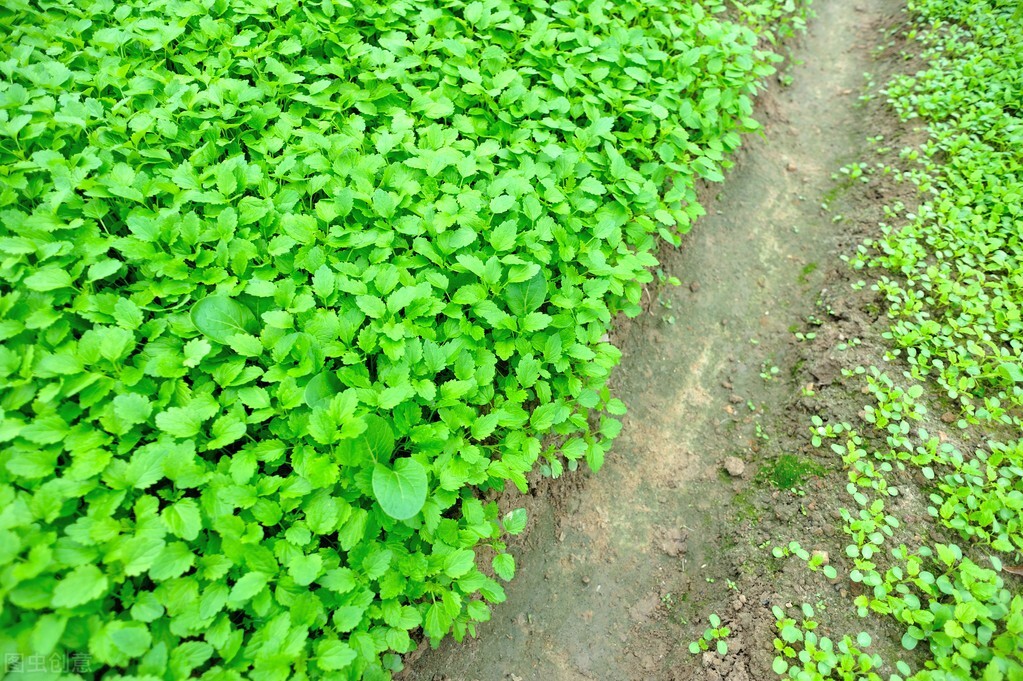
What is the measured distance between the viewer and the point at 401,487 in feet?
8.73

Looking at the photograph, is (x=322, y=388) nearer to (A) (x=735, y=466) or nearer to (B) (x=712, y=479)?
(B) (x=712, y=479)

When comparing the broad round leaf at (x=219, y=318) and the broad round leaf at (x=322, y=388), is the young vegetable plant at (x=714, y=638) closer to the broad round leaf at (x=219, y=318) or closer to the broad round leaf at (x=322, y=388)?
the broad round leaf at (x=322, y=388)

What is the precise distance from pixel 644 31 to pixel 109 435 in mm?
5685

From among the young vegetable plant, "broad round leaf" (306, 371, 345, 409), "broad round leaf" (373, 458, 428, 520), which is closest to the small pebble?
the young vegetable plant

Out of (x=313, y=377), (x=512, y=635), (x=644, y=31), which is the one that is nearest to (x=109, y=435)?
(x=313, y=377)

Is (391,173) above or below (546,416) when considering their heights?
A: above

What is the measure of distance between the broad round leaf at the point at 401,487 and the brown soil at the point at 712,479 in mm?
1213

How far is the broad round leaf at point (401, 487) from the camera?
8.50 ft

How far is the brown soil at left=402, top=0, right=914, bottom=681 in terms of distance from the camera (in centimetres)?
337

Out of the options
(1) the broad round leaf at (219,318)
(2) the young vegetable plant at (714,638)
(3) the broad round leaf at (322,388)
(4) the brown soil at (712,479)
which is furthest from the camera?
(4) the brown soil at (712,479)

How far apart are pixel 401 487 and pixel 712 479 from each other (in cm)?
265

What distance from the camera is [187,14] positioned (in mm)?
4375

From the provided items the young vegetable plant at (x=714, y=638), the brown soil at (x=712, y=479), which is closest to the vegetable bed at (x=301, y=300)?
the brown soil at (x=712, y=479)

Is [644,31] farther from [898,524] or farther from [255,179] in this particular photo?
[898,524]
